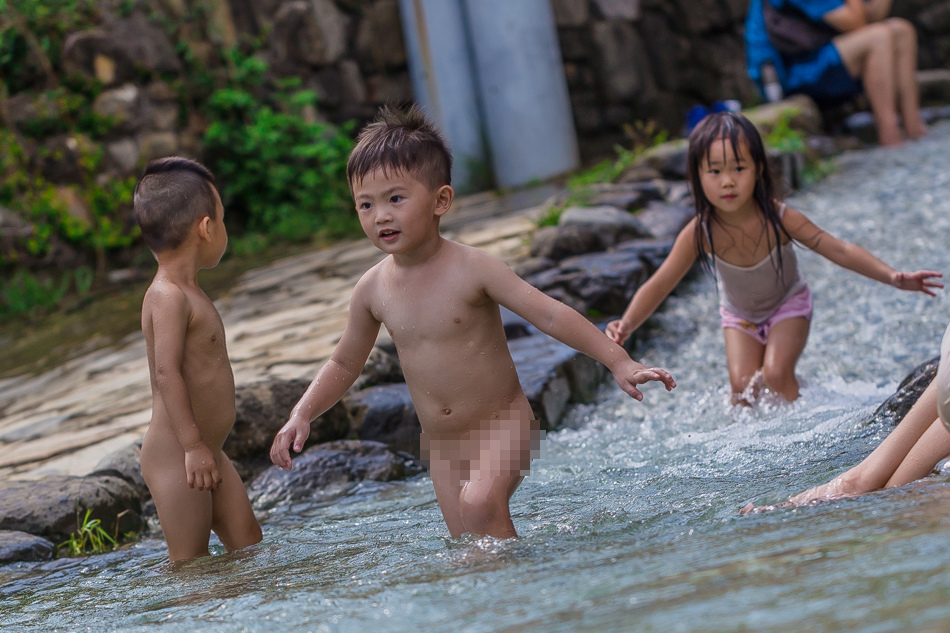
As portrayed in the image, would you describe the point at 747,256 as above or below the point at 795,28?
below

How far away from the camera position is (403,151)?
2.55 metres

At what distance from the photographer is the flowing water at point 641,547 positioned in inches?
60.4

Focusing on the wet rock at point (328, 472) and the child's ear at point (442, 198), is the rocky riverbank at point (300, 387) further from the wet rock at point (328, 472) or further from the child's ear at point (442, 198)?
the child's ear at point (442, 198)

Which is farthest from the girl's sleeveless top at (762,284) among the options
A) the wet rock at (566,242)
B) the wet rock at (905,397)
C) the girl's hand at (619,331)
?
the wet rock at (566,242)

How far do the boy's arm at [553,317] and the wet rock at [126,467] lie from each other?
1656mm

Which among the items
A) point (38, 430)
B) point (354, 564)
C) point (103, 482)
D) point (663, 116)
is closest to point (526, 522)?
point (354, 564)

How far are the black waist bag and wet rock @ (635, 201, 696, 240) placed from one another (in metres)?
2.65

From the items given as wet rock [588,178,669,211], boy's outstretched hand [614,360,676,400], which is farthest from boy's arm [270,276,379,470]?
wet rock [588,178,669,211]

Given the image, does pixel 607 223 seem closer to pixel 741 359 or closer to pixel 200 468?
pixel 741 359

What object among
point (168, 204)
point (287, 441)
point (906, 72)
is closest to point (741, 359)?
point (287, 441)

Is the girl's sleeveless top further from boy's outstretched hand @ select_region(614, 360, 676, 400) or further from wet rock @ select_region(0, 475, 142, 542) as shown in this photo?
wet rock @ select_region(0, 475, 142, 542)

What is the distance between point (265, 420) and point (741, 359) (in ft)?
6.01

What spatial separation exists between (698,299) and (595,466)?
2281mm

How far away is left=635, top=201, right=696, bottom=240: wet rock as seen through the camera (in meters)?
5.75
